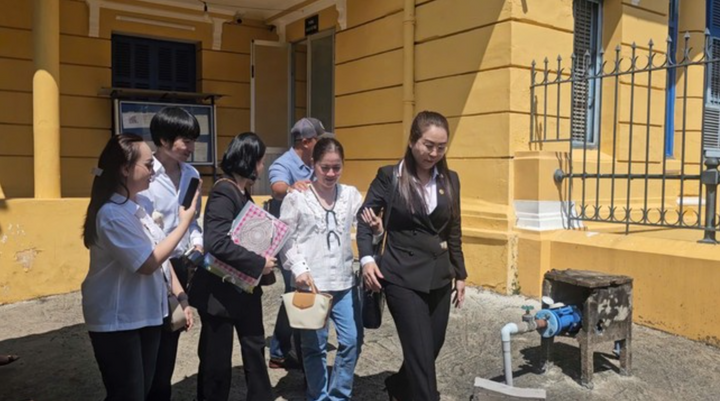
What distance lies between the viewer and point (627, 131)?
6762 millimetres

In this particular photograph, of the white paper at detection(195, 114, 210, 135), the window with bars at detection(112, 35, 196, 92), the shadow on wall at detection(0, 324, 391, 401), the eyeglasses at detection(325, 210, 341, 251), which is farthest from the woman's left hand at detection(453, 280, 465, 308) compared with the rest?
the window with bars at detection(112, 35, 196, 92)

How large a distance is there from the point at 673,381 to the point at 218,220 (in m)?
3.22

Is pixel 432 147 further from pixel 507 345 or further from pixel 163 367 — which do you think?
pixel 163 367

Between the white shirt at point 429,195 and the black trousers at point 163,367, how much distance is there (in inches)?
41.2

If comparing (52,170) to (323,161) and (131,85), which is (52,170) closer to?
(131,85)

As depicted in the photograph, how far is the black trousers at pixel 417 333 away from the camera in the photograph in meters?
3.06

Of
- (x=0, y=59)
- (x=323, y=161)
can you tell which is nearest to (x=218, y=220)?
(x=323, y=161)

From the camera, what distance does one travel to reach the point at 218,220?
9.93 feet

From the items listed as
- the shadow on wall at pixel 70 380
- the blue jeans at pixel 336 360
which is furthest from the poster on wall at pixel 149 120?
the blue jeans at pixel 336 360

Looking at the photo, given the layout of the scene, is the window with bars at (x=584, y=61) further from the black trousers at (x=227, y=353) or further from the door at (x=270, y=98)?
the black trousers at (x=227, y=353)

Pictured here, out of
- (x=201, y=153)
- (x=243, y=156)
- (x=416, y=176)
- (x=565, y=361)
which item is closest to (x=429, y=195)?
(x=416, y=176)

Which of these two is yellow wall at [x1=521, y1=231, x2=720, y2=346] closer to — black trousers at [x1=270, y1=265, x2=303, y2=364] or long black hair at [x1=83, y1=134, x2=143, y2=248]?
black trousers at [x1=270, y1=265, x2=303, y2=364]

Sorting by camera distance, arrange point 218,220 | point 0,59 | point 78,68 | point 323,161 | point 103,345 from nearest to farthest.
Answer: point 103,345 < point 218,220 < point 323,161 < point 0,59 < point 78,68

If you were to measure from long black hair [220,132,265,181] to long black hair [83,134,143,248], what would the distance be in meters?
0.64
